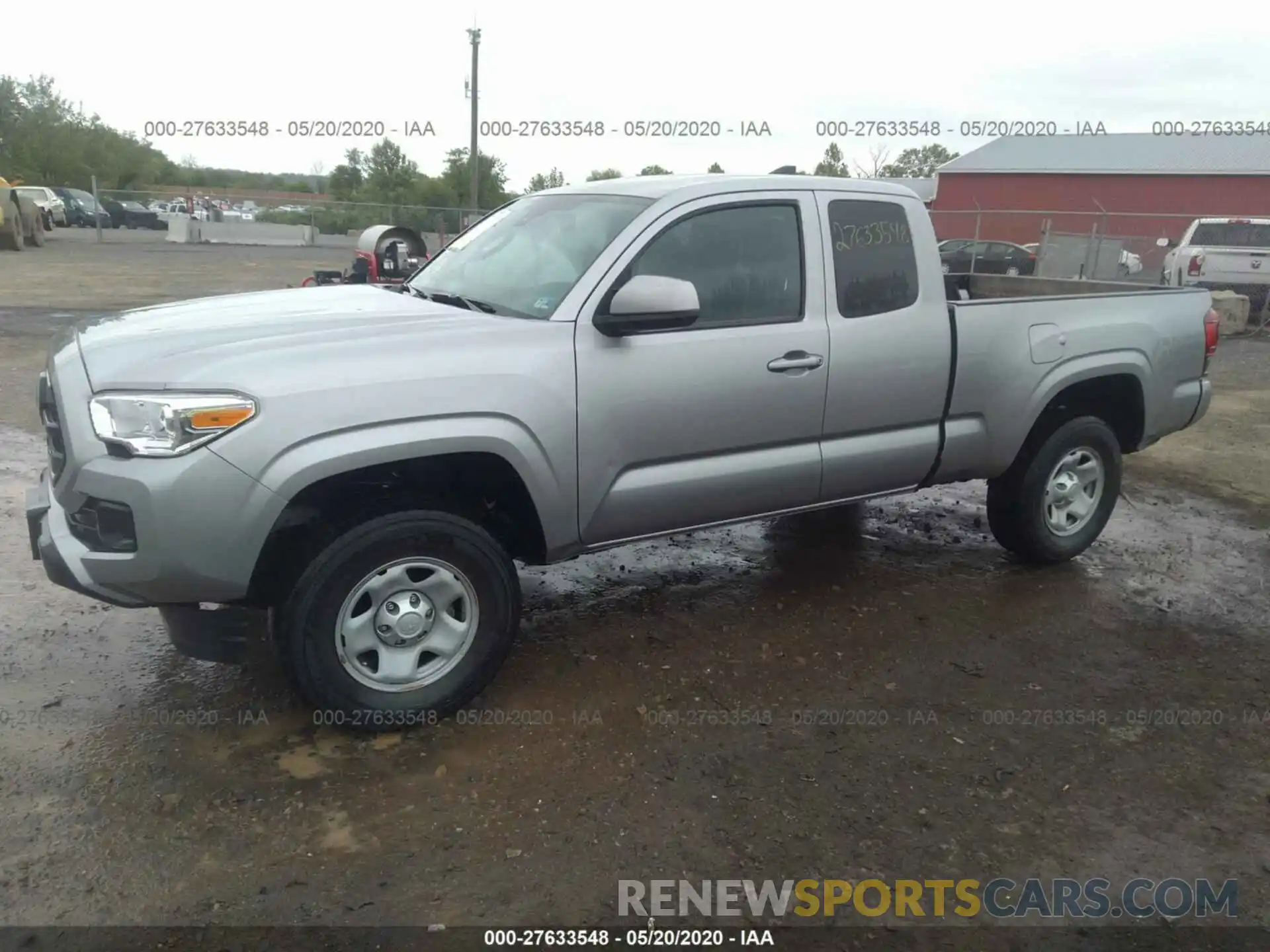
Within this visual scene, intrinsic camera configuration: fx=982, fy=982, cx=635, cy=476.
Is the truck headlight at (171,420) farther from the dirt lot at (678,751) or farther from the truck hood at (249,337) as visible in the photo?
the dirt lot at (678,751)

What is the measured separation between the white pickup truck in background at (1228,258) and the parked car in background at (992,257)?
6802 mm

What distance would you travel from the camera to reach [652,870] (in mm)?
2781

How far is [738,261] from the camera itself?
157 inches

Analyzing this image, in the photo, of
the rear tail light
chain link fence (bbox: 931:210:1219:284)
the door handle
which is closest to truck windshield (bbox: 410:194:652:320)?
the door handle

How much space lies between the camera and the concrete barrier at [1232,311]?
15469mm

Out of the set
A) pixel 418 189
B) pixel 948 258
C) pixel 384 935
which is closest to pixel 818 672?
pixel 384 935

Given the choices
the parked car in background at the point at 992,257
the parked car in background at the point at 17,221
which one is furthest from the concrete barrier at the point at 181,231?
the parked car in background at the point at 992,257

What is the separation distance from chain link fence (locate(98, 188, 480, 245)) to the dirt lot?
26837 millimetres

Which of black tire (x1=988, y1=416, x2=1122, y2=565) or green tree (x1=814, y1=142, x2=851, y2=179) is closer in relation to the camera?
black tire (x1=988, y1=416, x2=1122, y2=565)

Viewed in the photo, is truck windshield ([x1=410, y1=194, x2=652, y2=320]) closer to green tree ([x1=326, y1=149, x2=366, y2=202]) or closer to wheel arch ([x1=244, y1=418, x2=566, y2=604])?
wheel arch ([x1=244, y1=418, x2=566, y2=604])

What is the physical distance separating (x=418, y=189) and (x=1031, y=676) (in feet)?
148

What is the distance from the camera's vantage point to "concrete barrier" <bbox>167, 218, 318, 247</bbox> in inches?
1272

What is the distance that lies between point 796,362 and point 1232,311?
577 inches

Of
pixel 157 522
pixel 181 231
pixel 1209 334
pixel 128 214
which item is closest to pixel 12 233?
pixel 181 231
